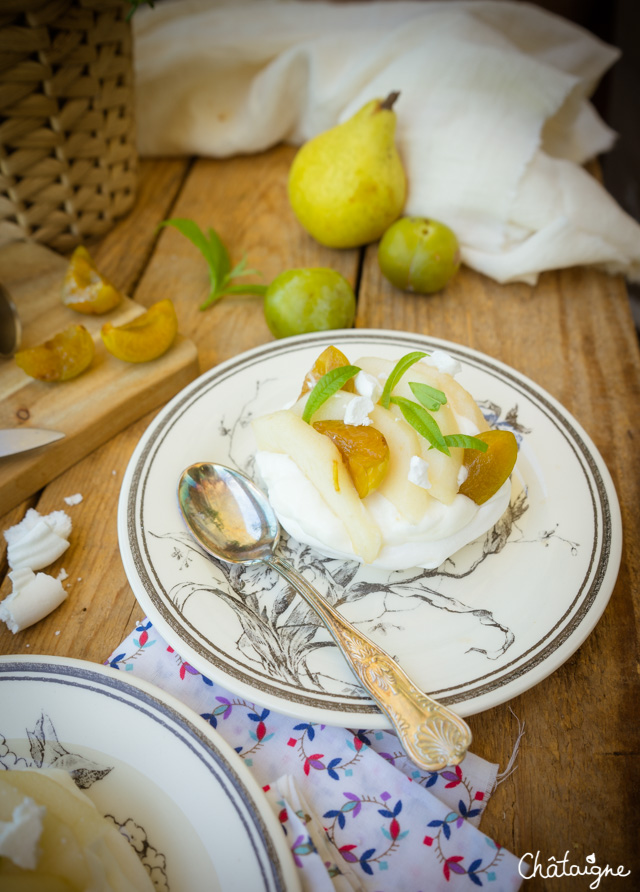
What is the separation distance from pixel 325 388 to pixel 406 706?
481 millimetres

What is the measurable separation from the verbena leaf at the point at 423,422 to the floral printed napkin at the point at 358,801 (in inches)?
16.4

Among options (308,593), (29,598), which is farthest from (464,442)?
(29,598)

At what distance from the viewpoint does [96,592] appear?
1016 millimetres

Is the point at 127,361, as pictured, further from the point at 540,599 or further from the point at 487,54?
the point at 487,54

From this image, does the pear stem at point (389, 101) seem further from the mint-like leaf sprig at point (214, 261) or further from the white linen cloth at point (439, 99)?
the mint-like leaf sprig at point (214, 261)

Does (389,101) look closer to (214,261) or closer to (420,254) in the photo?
(420,254)

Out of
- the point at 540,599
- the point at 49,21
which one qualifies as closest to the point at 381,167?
the point at 49,21

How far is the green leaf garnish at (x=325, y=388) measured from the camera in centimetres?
98

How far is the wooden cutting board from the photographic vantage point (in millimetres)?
1145

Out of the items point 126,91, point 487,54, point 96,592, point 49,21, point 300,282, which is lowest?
point 96,592

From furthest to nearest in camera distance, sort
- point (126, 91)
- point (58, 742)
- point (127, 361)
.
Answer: point (126, 91) → point (127, 361) → point (58, 742)

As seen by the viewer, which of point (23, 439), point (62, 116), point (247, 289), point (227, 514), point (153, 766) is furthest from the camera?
point (247, 289)

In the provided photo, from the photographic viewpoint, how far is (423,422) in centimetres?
93

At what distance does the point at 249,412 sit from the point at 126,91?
0.97 m
